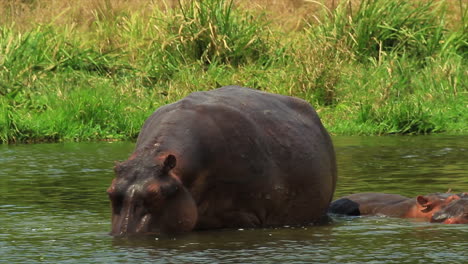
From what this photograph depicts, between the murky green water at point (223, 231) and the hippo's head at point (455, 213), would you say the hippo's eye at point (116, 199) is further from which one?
the hippo's head at point (455, 213)

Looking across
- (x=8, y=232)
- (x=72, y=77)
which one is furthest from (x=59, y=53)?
(x=8, y=232)

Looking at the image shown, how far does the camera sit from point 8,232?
6.76 metres

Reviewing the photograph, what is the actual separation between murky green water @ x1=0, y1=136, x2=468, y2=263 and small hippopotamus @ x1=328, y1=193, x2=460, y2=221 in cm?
16

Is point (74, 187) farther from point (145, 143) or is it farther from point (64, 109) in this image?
point (64, 109)

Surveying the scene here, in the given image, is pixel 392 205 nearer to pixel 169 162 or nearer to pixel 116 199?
pixel 169 162

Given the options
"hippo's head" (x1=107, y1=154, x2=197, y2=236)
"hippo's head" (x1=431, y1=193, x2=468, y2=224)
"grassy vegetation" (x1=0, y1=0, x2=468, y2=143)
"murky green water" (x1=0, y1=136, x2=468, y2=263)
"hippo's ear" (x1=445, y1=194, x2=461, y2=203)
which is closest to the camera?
"murky green water" (x1=0, y1=136, x2=468, y2=263)

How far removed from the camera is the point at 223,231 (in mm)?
6445

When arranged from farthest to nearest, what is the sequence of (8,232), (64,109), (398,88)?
(398,88) < (64,109) < (8,232)

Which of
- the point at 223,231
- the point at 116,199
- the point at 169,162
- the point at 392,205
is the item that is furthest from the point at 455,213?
the point at 116,199

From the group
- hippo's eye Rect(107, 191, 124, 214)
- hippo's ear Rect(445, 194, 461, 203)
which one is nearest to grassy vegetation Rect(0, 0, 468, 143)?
hippo's ear Rect(445, 194, 461, 203)

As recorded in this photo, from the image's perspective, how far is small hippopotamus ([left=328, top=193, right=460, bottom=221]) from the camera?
710cm

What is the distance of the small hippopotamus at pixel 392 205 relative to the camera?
7098 mm

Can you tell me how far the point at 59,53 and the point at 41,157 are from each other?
5.56 metres

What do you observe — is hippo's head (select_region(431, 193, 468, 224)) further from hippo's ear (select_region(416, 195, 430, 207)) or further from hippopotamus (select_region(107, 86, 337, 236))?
hippopotamus (select_region(107, 86, 337, 236))
